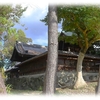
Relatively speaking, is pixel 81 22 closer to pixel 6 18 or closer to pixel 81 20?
pixel 81 20

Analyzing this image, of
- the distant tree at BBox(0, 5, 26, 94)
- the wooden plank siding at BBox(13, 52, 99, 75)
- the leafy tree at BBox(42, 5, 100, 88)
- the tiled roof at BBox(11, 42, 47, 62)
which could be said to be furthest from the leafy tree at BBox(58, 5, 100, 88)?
the tiled roof at BBox(11, 42, 47, 62)

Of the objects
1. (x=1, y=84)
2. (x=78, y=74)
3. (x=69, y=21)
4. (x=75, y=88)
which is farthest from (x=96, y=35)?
(x=1, y=84)

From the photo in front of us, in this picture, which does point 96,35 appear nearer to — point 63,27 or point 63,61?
point 63,27

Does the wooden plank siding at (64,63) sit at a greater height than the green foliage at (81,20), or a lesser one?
lesser

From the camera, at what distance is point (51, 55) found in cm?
584

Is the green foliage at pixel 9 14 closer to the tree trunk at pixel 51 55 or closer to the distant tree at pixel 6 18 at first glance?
the distant tree at pixel 6 18

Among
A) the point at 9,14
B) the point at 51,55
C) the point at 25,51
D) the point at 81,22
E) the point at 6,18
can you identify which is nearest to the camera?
the point at 51,55

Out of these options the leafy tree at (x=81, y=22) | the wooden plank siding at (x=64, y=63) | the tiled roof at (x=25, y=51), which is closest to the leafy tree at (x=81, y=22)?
the leafy tree at (x=81, y=22)

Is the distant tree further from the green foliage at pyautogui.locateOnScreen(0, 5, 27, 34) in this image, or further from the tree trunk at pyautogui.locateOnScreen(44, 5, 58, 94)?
the tree trunk at pyautogui.locateOnScreen(44, 5, 58, 94)

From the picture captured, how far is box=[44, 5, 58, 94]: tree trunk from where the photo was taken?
5.64 metres

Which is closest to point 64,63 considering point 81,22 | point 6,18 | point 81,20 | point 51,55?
point 81,22

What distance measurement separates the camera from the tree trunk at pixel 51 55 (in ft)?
18.5

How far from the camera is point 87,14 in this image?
8.96m

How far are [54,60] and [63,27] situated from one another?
6.05 m
